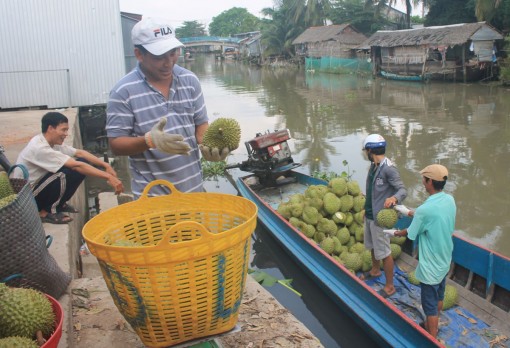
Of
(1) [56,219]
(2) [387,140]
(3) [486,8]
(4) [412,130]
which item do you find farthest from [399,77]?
(1) [56,219]

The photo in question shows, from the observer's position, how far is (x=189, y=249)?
1648mm

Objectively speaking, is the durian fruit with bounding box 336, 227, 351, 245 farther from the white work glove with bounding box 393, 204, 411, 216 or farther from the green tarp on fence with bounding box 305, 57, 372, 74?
the green tarp on fence with bounding box 305, 57, 372, 74

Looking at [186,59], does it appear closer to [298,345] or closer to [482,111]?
[482,111]

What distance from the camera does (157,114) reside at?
104 inches

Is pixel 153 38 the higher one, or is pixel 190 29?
pixel 190 29

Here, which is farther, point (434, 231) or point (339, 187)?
point (339, 187)

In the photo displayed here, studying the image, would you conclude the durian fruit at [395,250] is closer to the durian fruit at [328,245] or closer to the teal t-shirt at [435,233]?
the durian fruit at [328,245]

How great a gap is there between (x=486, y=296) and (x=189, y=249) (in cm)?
380

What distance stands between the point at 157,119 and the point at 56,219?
2400mm

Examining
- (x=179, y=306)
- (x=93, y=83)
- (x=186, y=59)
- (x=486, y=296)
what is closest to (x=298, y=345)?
(x=179, y=306)

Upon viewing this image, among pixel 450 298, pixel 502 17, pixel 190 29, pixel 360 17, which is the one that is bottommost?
pixel 450 298

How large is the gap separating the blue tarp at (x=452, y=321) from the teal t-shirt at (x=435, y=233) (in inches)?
28.6

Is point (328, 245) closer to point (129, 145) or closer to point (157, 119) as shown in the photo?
point (157, 119)

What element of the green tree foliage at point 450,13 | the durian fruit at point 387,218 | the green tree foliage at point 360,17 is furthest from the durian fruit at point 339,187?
the green tree foliage at point 360,17
